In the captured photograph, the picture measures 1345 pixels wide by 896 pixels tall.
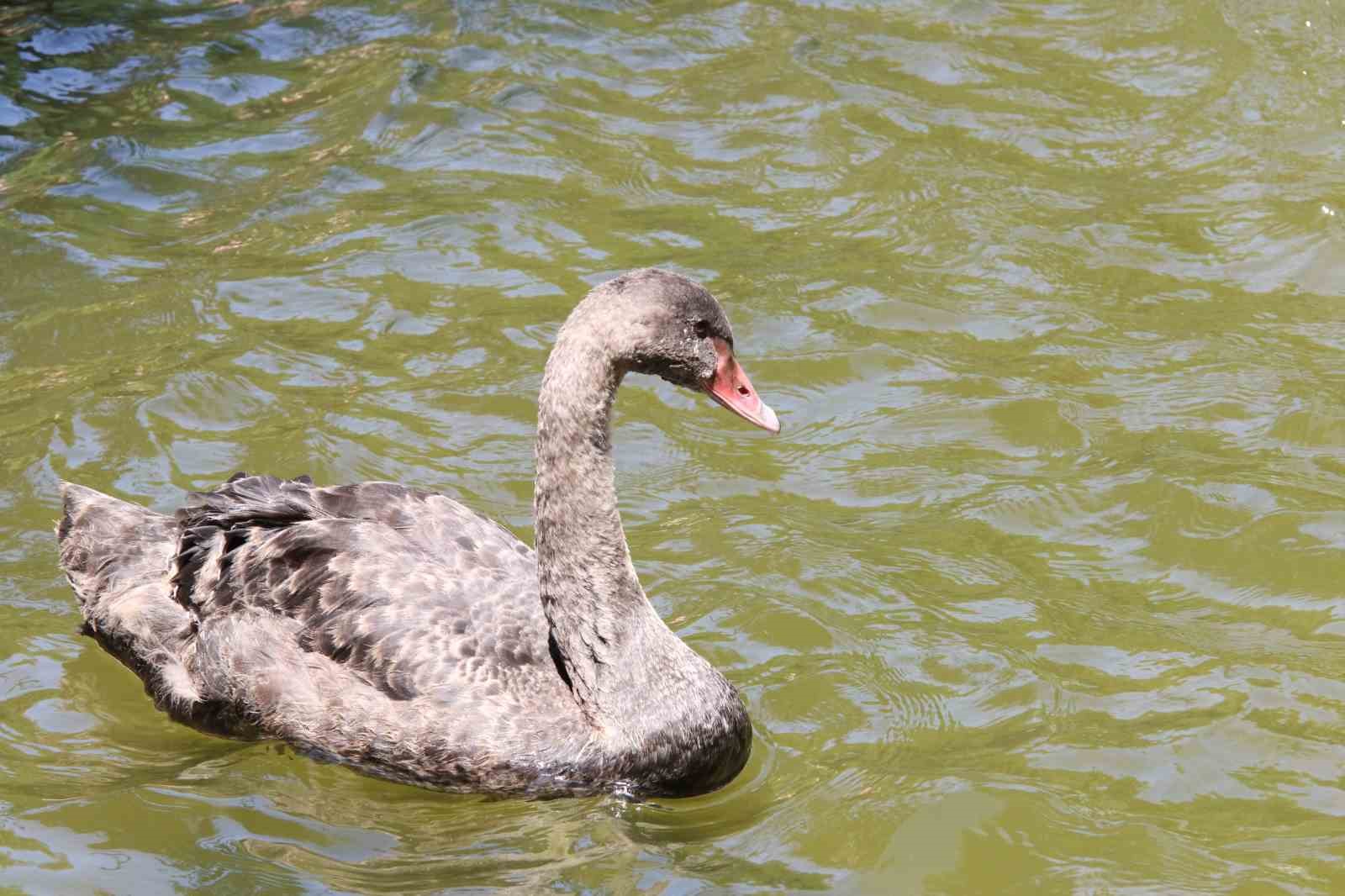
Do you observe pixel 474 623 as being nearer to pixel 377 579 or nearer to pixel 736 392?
A: pixel 377 579

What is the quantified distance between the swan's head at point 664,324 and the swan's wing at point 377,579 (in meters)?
1.08

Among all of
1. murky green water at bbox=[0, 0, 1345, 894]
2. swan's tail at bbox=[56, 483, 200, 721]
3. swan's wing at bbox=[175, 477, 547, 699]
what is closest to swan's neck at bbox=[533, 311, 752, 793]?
murky green water at bbox=[0, 0, 1345, 894]

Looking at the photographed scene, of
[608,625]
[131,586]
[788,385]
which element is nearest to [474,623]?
[608,625]

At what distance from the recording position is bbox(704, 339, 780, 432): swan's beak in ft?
19.7

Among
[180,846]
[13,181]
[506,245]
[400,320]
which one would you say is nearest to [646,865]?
[180,846]

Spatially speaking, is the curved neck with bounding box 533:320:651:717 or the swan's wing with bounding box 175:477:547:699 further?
the swan's wing with bounding box 175:477:547:699

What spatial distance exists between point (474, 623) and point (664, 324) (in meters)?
1.32

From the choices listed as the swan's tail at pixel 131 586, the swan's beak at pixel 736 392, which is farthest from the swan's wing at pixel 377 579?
the swan's beak at pixel 736 392

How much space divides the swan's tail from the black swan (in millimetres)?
12

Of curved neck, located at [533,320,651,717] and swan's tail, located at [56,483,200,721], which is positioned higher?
curved neck, located at [533,320,651,717]

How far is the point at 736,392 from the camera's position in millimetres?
6062

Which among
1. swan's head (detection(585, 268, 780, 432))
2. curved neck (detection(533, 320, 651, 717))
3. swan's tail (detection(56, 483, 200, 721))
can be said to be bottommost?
swan's tail (detection(56, 483, 200, 721))

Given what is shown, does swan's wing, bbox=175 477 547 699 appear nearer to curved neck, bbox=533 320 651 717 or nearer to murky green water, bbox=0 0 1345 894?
curved neck, bbox=533 320 651 717

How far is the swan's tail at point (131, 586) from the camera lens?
261 inches
